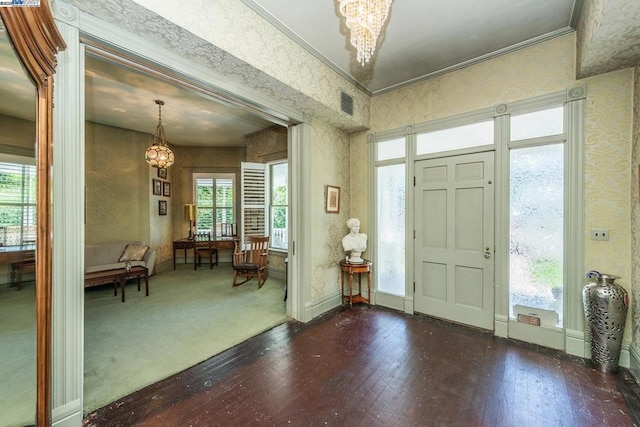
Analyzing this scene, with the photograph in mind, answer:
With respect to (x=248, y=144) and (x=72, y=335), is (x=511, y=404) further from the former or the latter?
(x=248, y=144)

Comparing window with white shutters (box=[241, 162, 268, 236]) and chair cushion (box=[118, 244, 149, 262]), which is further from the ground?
window with white shutters (box=[241, 162, 268, 236])

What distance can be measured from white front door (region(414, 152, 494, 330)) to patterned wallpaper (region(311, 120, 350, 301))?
0.97 metres

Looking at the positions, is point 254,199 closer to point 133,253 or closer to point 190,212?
point 190,212

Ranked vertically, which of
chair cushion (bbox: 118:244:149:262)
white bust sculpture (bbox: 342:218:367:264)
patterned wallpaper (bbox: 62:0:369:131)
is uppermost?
patterned wallpaper (bbox: 62:0:369:131)

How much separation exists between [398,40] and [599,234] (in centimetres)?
269

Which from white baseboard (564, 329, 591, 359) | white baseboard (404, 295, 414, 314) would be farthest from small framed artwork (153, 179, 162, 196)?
white baseboard (564, 329, 591, 359)

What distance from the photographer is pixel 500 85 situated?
3.04m

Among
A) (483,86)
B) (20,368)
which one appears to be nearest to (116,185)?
(20,368)

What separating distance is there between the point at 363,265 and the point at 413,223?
2.92 ft

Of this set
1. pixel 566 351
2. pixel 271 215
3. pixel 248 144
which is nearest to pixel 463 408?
pixel 566 351

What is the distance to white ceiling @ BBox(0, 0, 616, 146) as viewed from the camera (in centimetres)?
234

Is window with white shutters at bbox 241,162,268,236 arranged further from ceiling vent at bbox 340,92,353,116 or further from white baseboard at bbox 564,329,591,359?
white baseboard at bbox 564,329,591,359

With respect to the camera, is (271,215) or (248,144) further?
(248,144)

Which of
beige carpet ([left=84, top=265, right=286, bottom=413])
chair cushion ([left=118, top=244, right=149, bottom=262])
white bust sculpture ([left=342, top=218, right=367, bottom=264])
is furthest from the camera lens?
chair cushion ([left=118, top=244, right=149, bottom=262])
